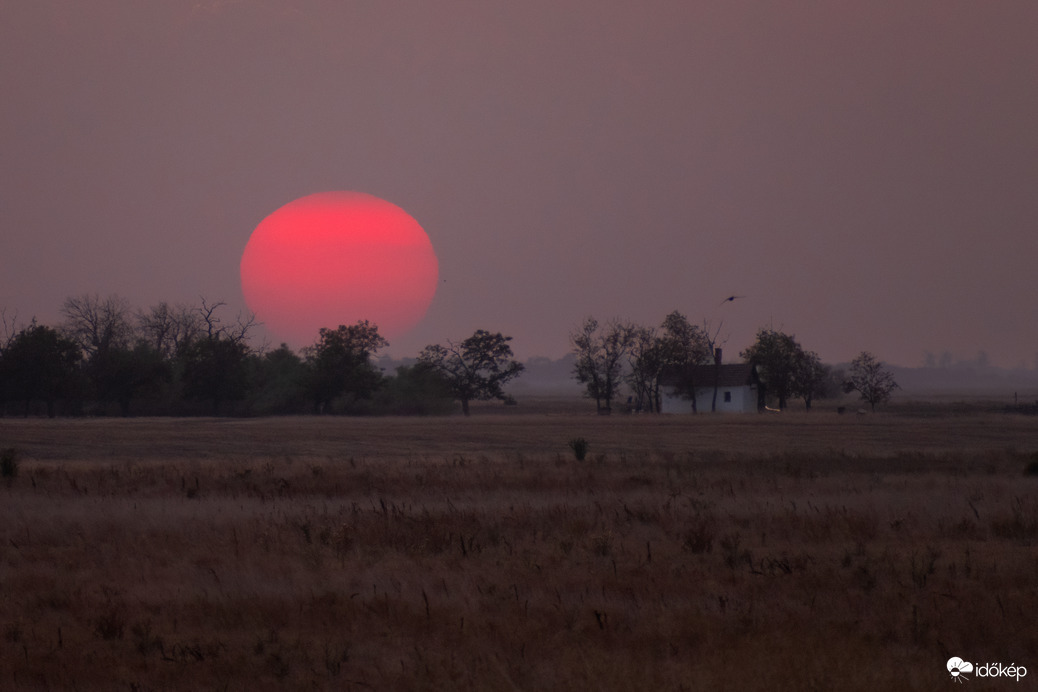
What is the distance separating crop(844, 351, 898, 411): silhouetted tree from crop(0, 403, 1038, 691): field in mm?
78518

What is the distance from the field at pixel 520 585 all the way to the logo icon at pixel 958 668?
0.10 meters

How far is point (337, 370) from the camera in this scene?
9106 cm

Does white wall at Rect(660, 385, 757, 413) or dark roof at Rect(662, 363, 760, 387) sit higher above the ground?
dark roof at Rect(662, 363, 760, 387)

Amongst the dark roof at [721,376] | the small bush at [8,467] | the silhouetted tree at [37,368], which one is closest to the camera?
the small bush at [8,467]

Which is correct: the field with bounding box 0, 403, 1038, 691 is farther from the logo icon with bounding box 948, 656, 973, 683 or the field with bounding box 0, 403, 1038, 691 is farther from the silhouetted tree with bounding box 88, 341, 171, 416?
the silhouetted tree with bounding box 88, 341, 171, 416

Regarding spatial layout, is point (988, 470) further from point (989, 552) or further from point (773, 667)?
point (773, 667)

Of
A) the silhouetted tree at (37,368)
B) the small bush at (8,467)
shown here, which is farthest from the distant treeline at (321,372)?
the small bush at (8,467)

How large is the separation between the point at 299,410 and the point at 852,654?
91.2 metres

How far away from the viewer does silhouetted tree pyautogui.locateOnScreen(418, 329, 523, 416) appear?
10338 centimetres

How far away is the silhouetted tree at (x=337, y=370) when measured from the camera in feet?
298

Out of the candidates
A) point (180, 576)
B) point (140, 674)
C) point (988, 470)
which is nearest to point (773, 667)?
point (140, 674)

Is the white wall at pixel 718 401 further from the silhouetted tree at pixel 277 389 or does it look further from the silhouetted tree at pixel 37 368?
the silhouetted tree at pixel 37 368

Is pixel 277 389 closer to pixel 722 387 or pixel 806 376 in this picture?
pixel 722 387

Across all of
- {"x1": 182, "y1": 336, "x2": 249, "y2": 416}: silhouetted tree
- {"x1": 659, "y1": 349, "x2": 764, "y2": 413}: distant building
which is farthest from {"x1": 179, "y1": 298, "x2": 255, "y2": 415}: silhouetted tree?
{"x1": 659, "y1": 349, "x2": 764, "y2": 413}: distant building
